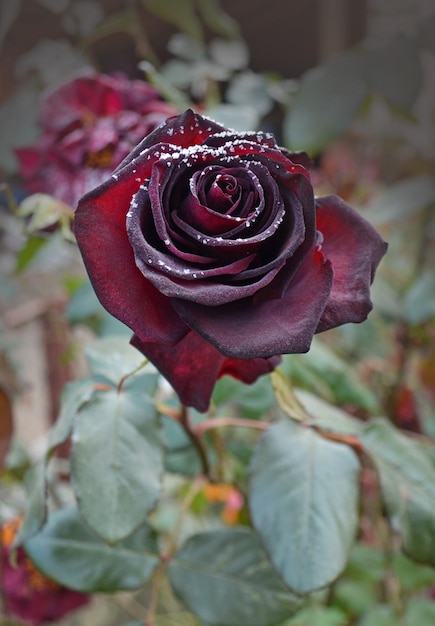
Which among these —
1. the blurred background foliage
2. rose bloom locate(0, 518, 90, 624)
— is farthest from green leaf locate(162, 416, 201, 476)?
rose bloom locate(0, 518, 90, 624)

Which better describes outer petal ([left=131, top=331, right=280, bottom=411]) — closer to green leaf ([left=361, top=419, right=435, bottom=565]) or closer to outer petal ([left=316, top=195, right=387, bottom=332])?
outer petal ([left=316, top=195, right=387, bottom=332])

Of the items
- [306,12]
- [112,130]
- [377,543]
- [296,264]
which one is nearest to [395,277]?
[377,543]

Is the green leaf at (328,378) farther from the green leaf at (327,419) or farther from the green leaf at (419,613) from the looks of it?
the green leaf at (419,613)

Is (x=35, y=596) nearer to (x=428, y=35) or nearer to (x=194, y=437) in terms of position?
(x=194, y=437)

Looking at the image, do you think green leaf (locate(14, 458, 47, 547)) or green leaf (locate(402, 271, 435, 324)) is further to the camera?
green leaf (locate(402, 271, 435, 324))

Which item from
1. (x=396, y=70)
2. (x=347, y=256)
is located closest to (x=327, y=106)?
(x=396, y=70)

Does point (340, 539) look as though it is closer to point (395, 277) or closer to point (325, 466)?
point (325, 466)
